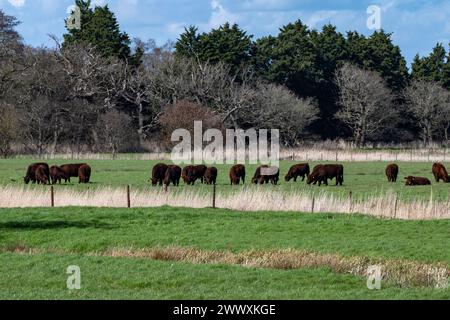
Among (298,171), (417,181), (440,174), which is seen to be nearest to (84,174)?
(298,171)

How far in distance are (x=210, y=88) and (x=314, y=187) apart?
45.2 m

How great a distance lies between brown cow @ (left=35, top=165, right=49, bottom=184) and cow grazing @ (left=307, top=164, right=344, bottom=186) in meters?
13.2

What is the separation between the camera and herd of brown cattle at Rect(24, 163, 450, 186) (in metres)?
40.0

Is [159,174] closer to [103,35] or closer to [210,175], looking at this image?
[210,175]

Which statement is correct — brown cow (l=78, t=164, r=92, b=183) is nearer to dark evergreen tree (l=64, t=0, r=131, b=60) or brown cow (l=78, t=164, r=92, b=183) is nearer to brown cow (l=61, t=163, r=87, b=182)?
brown cow (l=61, t=163, r=87, b=182)

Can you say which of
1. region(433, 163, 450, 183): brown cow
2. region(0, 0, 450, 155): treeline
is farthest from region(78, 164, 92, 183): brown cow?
region(0, 0, 450, 155): treeline

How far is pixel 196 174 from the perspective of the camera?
41.7 meters

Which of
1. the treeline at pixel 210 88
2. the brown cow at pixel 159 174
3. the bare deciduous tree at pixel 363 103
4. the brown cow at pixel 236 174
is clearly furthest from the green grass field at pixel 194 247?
the bare deciduous tree at pixel 363 103

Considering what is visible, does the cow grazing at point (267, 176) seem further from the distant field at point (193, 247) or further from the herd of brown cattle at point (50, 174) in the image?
the distant field at point (193, 247)

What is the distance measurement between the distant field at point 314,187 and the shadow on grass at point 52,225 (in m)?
11.8

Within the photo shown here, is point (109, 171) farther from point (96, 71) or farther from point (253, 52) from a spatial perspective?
point (253, 52)

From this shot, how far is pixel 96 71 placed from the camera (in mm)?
80188

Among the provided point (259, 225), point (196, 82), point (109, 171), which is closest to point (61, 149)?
point (196, 82)

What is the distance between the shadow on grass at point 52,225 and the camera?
22.9m
